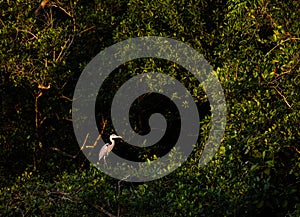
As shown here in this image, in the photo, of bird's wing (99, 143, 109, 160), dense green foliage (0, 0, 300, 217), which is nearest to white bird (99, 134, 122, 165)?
bird's wing (99, 143, 109, 160)

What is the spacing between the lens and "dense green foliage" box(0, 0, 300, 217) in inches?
490

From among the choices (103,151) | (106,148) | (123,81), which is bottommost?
(103,151)

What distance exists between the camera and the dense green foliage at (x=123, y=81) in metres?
12.4

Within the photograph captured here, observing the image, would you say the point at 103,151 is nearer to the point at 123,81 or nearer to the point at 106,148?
the point at 106,148

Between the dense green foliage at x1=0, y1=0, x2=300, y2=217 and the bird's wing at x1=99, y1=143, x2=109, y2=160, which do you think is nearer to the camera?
the dense green foliage at x1=0, y1=0, x2=300, y2=217

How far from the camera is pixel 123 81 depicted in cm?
1900

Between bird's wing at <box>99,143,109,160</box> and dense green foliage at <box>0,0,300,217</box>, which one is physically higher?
dense green foliage at <box>0,0,300,217</box>

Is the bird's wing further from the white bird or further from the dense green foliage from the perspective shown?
the dense green foliage

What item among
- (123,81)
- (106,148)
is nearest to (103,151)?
(106,148)

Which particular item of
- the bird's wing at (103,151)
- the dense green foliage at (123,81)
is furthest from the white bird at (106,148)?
the dense green foliage at (123,81)

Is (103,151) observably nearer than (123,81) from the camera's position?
Yes

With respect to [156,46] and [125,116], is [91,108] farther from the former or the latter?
[156,46]

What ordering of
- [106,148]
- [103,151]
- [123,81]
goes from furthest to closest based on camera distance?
[123,81] → [103,151] → [106,148]

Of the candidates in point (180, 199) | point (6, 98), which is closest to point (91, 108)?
point (6, 98)
